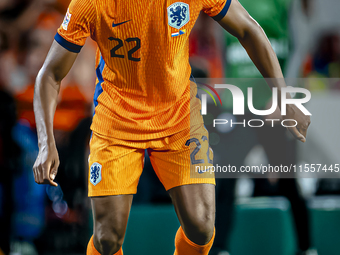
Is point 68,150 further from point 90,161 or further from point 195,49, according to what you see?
point 195,49

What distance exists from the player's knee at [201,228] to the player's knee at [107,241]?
0.38 metres

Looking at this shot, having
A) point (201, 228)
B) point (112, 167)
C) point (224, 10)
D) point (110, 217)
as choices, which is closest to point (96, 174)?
point (112, 167)

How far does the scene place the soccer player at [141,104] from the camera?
213 centimetres

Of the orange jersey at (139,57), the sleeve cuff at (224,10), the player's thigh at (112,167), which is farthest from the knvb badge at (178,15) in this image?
the player's thigh at (112,167)

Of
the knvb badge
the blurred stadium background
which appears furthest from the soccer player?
the blurred stadium background

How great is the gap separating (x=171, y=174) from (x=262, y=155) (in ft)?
4.75

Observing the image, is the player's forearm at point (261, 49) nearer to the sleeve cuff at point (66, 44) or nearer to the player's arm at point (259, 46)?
the player's arm at point (259, 46)

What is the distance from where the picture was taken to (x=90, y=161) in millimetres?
2279

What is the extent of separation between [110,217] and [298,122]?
1.16 metres

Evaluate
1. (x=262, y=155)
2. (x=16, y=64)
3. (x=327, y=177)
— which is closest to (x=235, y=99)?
(x=262, y=155)

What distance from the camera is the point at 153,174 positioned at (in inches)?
134

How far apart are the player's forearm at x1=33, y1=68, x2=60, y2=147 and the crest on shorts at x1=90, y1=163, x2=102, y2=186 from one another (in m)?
0.30

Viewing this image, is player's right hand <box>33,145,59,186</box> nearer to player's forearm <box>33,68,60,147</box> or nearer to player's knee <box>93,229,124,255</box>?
player's forearm <box>33,68,60,147</box>

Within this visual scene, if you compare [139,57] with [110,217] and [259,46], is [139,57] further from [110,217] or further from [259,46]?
[110,217]
